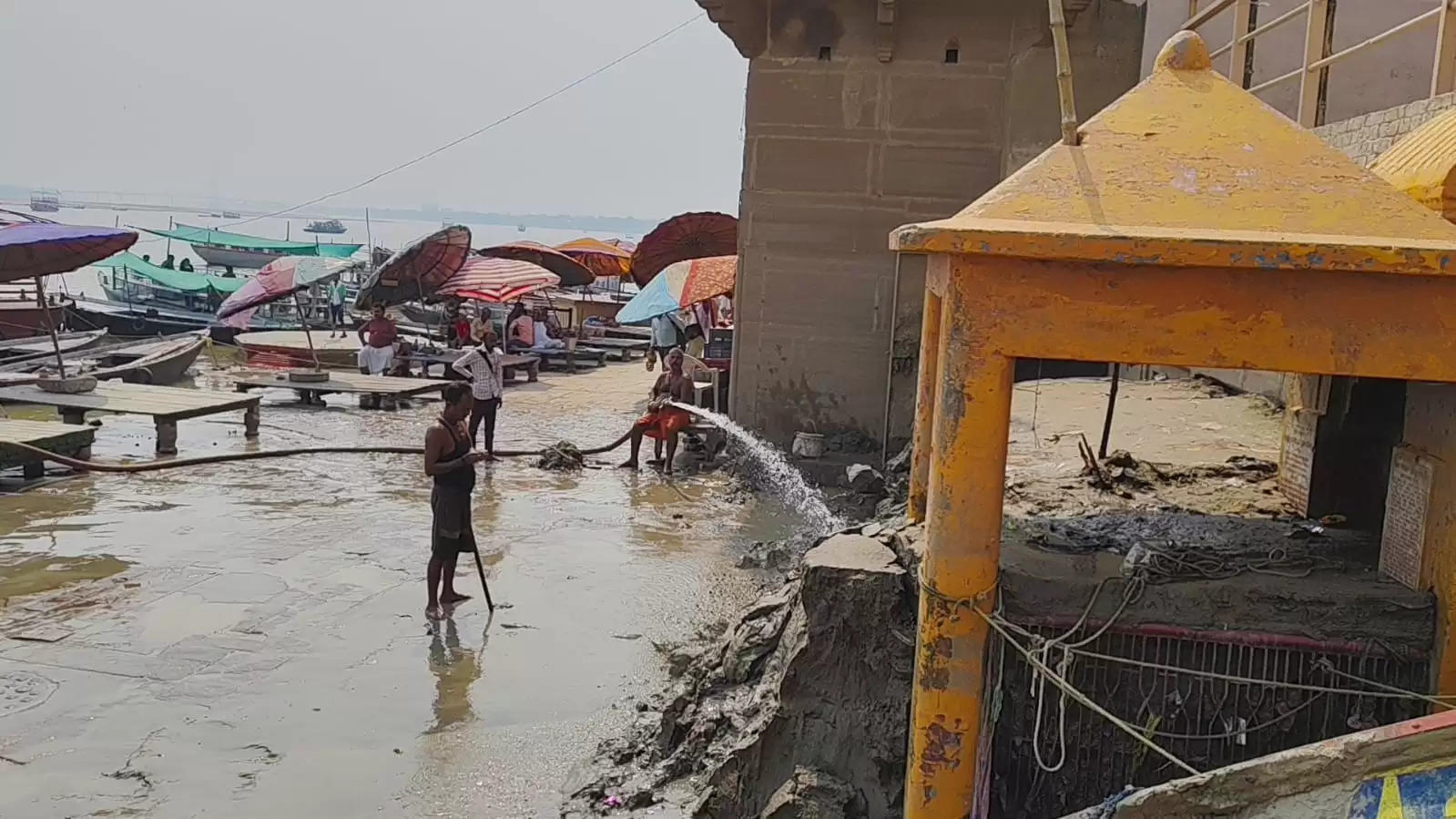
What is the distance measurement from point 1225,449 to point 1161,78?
391cm

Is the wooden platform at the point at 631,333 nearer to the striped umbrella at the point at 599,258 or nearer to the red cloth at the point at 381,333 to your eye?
the striped umbrella at the point at 599,258

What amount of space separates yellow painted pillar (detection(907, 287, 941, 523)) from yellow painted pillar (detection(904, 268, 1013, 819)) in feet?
3.63

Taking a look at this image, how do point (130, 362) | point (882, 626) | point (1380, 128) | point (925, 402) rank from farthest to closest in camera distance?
1. point (130, 362)
2. point (1380, 128)
3. point (925, 402)
4. point (882, 626)

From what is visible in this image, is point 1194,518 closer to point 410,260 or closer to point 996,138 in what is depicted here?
point 996,138

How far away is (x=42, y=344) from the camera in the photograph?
23.7 m

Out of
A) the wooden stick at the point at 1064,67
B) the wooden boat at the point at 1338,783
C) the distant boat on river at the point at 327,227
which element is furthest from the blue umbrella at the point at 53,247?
the distant boat on river at the point at 327,227

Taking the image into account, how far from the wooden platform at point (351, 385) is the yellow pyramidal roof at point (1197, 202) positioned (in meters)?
15.3

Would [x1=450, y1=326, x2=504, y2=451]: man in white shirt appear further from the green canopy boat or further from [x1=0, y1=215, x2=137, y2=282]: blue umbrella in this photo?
the green canopy boat

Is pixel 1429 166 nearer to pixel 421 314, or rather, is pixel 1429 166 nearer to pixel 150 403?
pixel 150 403

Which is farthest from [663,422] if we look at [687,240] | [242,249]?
[242,249]

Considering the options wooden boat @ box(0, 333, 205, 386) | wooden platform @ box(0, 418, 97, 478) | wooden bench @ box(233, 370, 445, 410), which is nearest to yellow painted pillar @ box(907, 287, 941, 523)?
wooden platform @ box(0, 418, 97, 478)

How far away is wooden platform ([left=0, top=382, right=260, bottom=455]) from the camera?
1466 cm

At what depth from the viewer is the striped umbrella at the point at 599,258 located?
35.1 m

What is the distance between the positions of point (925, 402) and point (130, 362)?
64.5 ft
